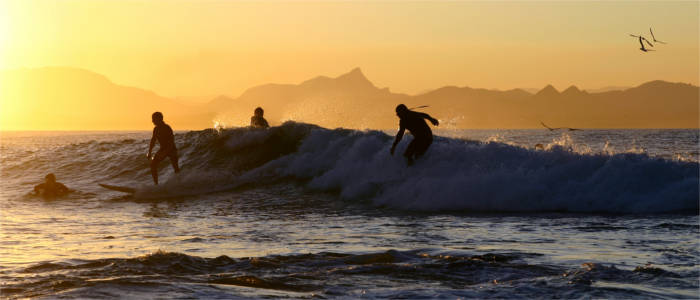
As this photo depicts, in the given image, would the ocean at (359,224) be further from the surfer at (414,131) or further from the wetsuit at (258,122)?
the wetsuit at (258,122)

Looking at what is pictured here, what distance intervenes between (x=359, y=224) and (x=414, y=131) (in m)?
4.57

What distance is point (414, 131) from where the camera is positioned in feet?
53.7

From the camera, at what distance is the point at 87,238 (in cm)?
1107

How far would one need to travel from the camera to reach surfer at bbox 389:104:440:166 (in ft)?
52.9

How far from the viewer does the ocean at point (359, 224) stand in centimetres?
737

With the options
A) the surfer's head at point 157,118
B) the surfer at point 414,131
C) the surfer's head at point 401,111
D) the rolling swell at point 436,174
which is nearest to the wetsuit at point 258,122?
the rolling swell at point 436,174

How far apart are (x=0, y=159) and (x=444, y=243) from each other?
26.2m

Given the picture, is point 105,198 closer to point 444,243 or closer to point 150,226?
point 150,226

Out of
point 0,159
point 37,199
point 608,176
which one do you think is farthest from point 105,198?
point 0,159

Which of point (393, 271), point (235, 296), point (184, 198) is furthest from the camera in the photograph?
point (184, 198)

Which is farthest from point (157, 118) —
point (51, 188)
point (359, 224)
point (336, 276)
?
point (336, 276)

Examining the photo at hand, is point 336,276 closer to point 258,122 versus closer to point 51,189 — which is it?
point 51,189

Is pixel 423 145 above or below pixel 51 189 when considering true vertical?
above

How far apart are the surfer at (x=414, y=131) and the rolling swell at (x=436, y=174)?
0.29 meters
